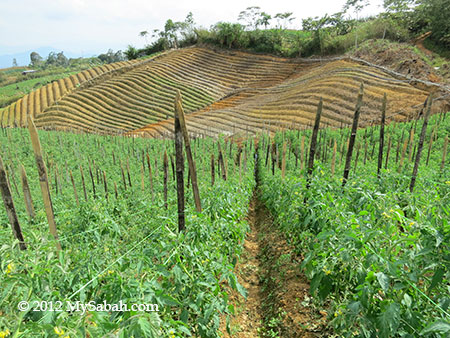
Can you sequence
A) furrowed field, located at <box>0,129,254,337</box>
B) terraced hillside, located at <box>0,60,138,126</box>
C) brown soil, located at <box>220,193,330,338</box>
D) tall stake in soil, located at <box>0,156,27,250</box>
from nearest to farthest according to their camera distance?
furrowed field, located at <box>0,129,254,337</box> < tall stake in soil, located at <box>0,156,27,250</box> < brown soil, located at <box>220,193,330,338</box> < terraced hillside, located at <box>0,60,138,126</box>

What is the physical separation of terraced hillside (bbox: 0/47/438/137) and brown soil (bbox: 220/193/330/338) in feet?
44.2

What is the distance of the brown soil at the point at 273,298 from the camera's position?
340 cm

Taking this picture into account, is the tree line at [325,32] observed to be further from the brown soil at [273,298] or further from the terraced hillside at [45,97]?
the brown soil at [273,298]

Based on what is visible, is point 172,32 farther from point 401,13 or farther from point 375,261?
point 375,261

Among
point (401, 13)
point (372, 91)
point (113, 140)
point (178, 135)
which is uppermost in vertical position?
point (401, 13)

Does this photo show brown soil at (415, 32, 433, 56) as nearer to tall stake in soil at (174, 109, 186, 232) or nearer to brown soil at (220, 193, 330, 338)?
brown soil at (220, 193, 330, 338)

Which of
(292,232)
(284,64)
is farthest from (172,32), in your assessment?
(292,232)

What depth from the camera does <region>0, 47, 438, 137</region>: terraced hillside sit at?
20.5 metres

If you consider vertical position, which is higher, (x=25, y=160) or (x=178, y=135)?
(x=178, y=135)

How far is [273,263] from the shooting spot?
511cm

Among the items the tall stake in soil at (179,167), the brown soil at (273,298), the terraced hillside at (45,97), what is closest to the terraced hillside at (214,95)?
the terraced hillside at (45,97)

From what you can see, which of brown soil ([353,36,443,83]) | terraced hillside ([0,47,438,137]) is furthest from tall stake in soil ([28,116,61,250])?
brown soil ([353,36,443,83])

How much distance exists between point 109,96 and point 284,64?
2396cm

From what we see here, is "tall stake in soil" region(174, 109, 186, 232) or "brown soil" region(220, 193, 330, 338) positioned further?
"brown soil" region(220, 193, 330, 338)
